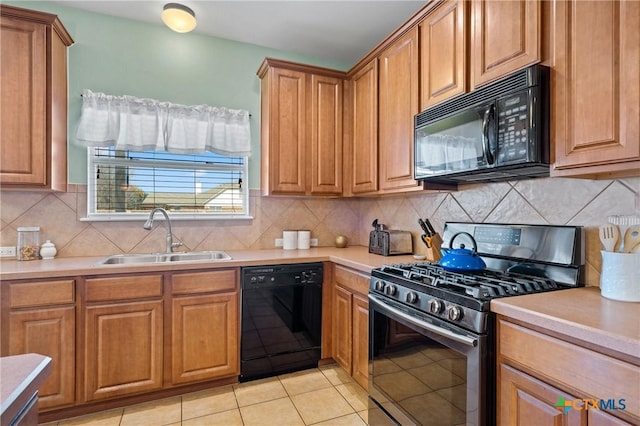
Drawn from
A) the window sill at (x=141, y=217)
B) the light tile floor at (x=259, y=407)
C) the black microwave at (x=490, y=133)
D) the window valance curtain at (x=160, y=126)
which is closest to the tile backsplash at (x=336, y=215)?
the window sill at (x=141, y=217)

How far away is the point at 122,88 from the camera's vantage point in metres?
2.61

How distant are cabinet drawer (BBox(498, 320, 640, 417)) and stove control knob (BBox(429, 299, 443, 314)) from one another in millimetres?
242

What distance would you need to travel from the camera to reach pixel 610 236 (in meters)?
1.34

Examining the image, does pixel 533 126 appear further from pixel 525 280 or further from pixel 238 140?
pixel 238 140

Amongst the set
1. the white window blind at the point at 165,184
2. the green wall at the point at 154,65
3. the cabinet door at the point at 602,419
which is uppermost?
the green wall at the point at 154,65

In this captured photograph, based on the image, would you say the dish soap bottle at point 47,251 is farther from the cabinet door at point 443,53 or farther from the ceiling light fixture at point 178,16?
the cabinet door at point 443,53

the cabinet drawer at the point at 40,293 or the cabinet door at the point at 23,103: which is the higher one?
the cabinet door at the point at 23,103

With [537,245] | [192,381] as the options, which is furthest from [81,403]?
[537,245]

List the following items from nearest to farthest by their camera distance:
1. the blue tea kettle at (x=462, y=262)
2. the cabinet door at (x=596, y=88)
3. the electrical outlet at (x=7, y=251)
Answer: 1. the cabinet door at (x=596, y=88)
2. the blue tea kettle at (x=462, y=262)
3. the electrical outlet at (x=7, y=251)

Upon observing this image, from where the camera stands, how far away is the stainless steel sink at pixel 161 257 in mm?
2441

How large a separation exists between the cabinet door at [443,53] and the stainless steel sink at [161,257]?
1809 mm

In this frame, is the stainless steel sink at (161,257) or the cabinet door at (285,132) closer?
the stainless steel sink at (161,257)

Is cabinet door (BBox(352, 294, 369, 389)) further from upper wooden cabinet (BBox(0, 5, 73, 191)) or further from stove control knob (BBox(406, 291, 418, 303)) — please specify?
upper wooden cabinet (BBox(0, 5, 73, 191))

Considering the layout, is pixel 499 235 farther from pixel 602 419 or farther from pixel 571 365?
pixel 602 419
